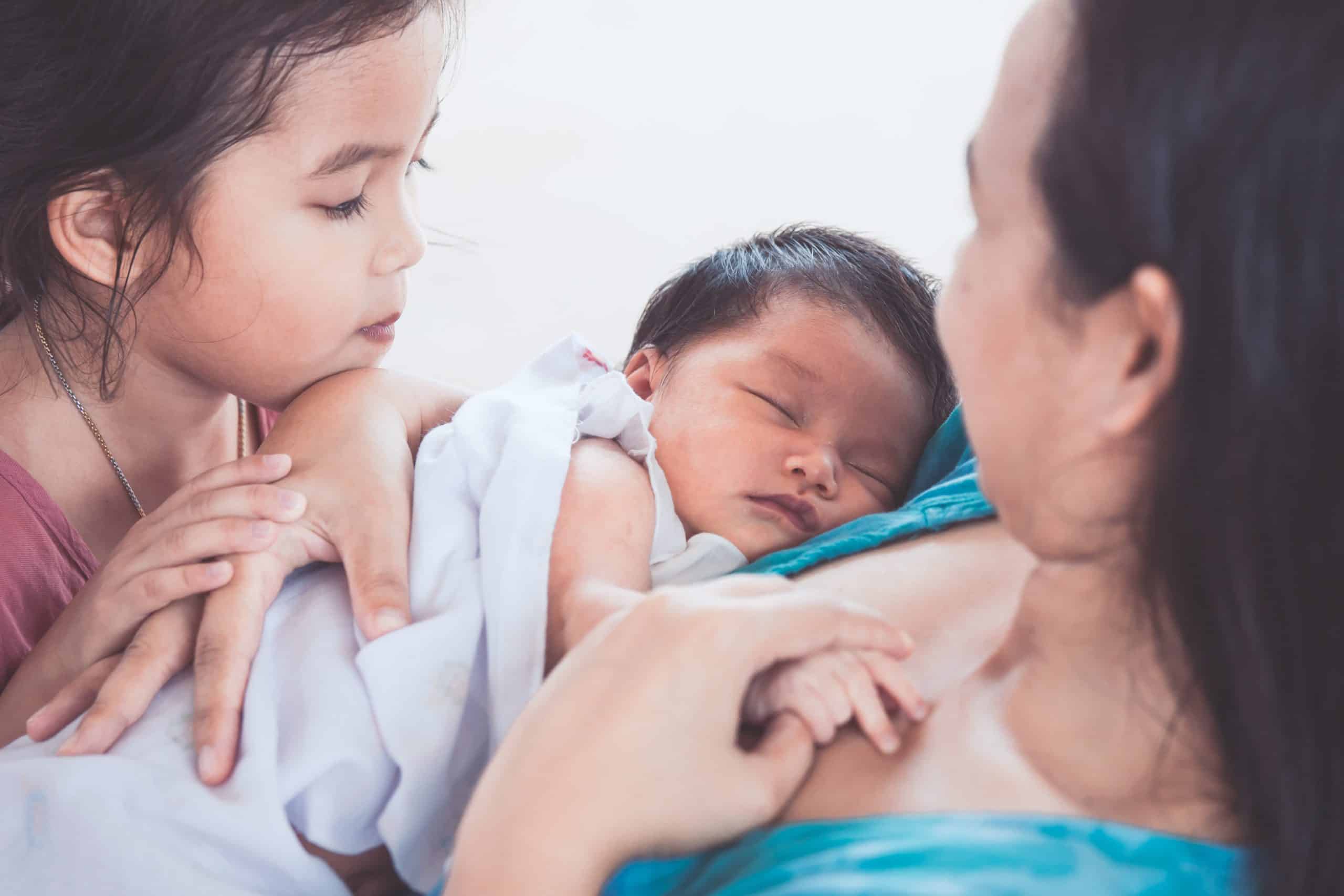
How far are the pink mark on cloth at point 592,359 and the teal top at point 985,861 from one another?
792 mm

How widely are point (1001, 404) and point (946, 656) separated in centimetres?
27

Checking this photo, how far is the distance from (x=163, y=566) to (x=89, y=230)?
0.42 m

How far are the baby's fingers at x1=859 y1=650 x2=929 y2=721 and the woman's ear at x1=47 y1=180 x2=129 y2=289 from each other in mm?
901

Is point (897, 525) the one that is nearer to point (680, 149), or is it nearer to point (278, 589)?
point (278, 589)

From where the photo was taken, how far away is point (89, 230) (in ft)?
3.99

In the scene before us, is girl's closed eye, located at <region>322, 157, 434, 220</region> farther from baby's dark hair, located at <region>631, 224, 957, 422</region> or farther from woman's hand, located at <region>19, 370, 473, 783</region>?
baby's dark hair, located at <region>631, 224, 957, 422</region>

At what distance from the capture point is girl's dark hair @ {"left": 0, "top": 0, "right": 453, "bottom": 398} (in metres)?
1.12

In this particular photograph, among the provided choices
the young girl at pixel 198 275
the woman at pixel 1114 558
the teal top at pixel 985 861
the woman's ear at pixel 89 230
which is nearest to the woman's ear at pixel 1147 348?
the woman at pixel 1114 558

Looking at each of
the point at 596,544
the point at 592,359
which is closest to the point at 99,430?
the point at 592,359

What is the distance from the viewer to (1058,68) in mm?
666

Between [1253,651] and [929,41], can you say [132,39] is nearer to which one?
[1253,651]

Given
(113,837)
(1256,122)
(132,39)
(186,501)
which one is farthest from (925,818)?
(132,39)

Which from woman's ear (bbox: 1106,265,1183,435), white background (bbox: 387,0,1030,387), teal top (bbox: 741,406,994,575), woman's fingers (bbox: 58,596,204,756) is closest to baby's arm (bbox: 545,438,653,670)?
teal top (bbox: 741,406,994,575)

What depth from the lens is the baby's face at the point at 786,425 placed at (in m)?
1.24
